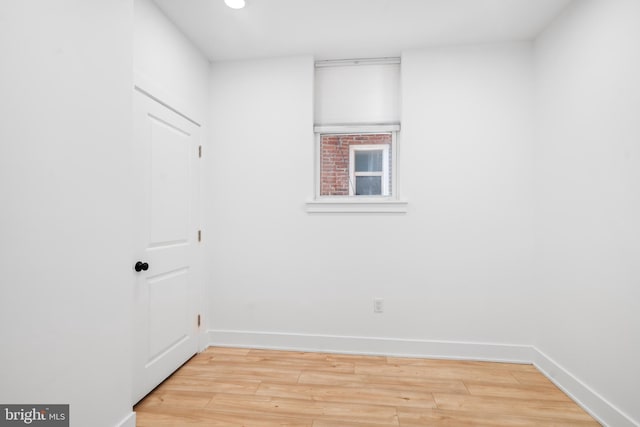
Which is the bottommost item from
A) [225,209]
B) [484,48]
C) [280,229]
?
[280,229]

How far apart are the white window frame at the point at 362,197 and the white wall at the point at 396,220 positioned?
0.29 ft

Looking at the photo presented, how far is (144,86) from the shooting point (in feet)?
6.66

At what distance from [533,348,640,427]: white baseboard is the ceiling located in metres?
2.53

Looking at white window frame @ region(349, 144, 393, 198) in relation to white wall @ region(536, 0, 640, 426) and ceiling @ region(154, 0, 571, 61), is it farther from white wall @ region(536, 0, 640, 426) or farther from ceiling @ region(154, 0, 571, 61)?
white wall @ region(536, 0, 640, 426)

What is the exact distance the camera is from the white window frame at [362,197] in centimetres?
274

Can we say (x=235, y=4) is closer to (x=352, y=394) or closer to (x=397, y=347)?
(x=352, y=394)

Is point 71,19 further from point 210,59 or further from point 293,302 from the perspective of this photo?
point 293,302

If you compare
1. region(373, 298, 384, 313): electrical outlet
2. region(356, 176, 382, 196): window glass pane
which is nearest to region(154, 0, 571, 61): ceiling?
region(356, 176, 382, 196): window glass pane

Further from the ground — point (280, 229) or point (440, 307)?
point (280, 229)

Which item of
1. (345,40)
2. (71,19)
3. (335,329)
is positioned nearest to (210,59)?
(345,40)

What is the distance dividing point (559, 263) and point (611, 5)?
5.35 feet

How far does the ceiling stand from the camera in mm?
2174

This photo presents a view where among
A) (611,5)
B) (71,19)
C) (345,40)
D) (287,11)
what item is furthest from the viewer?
(345,40)

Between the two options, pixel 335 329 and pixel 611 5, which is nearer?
pixel 611 5
